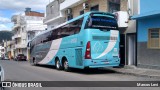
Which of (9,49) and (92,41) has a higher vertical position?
(92,41)

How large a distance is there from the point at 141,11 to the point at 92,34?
447 cm

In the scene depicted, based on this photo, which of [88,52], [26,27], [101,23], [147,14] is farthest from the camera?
[26,27]

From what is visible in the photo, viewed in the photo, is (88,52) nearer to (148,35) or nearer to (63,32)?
(63,32)

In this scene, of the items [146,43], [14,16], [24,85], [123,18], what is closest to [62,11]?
[123,18]

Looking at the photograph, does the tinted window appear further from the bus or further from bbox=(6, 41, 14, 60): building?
bbox=(6, 41, 14, 60): building

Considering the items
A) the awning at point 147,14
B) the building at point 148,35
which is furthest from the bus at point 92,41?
the building at point 148,35

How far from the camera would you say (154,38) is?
62.1 ft

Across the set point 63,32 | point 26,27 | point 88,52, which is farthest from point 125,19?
point 26,27

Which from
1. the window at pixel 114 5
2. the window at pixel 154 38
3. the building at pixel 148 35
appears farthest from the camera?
the window at pixel 114 5

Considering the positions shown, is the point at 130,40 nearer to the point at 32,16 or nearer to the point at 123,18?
the point at 123,18

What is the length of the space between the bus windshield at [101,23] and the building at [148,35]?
196 cm

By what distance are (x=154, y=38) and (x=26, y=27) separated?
54.9 meters

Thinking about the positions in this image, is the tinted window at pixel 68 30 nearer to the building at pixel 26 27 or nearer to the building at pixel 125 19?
the building at pixel 125 19

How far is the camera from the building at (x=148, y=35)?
18388mm
